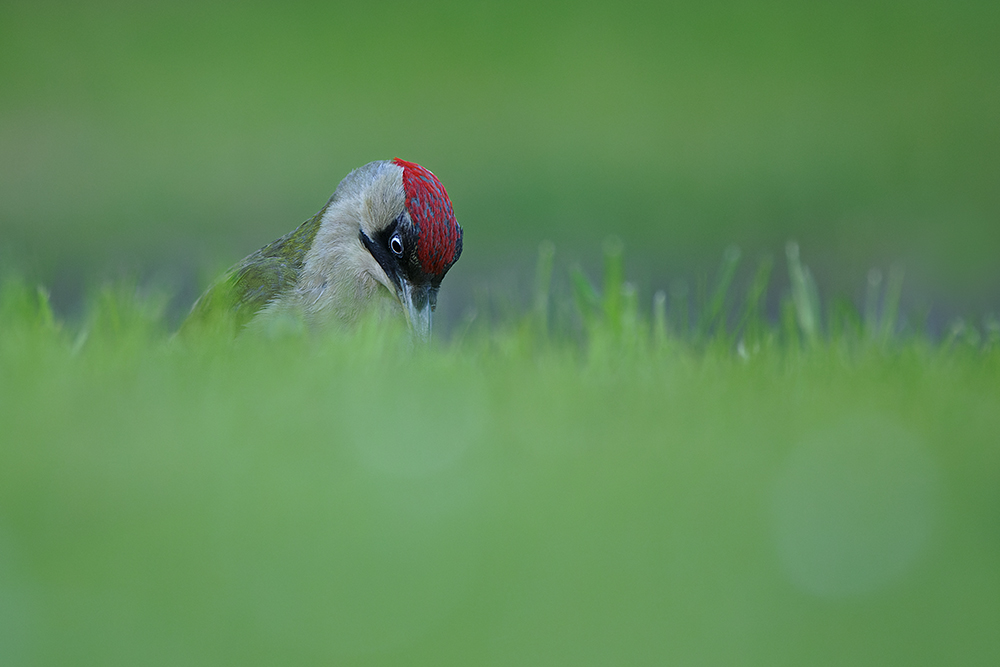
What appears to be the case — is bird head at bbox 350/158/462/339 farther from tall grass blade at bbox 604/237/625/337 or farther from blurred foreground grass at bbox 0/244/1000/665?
blurred foreground grass at bbox 0/244/1000/665

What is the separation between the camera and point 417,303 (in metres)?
3.41

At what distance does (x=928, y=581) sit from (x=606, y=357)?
4.26 ft

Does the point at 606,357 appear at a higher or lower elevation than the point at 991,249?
lower

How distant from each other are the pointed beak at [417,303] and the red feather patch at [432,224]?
10cm

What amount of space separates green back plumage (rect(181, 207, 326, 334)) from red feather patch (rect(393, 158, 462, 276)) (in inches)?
21.5

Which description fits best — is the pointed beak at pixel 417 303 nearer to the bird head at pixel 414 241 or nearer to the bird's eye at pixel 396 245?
the bird head at pixel 414 241

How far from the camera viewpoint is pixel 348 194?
3.78 metres

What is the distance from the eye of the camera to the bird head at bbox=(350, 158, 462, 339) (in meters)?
3.32

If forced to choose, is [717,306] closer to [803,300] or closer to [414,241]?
[803,300]

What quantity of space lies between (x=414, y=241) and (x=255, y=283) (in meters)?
0.71

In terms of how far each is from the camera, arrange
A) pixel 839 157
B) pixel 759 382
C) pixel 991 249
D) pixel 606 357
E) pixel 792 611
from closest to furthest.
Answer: pixel 792 611 → pixel 759 382 → pixel 606 357 → pixel 991 249 → pixel 839 157

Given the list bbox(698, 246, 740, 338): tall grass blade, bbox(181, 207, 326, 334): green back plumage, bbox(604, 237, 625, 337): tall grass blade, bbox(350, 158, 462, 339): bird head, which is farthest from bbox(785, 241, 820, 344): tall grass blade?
bbox(181, 207, 326, 334): green back plumage

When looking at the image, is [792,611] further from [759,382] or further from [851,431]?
[759,382]

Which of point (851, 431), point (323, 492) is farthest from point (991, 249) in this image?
point (323, 492)
